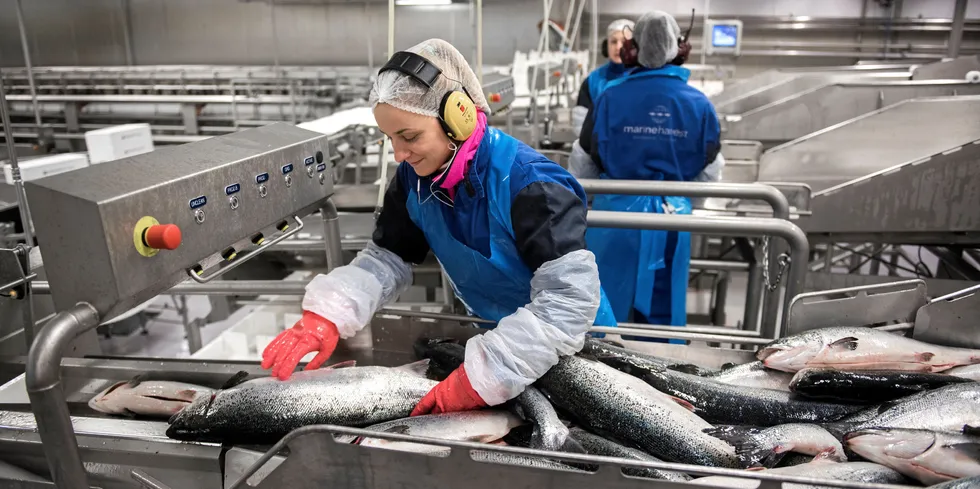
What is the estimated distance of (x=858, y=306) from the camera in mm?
1556

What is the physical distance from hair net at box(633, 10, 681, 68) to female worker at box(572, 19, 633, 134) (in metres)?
0.98

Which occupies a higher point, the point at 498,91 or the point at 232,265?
the point at 498,91

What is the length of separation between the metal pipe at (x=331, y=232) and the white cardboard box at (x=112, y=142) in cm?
255

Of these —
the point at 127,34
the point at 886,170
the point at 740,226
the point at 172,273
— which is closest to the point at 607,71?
the point at 886,170

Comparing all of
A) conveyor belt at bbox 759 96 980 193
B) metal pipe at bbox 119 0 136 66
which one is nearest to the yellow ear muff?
conveyor belt at bbox 759 96 980 193

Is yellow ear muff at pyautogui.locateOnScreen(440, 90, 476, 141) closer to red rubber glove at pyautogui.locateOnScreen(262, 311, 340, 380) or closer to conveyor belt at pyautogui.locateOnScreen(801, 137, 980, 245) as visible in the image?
red rubber glove at pyautogui.locateOnScreen(262, 311, 340, 380)

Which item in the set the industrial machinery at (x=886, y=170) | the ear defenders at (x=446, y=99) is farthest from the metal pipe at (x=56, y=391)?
the industrial machinery at (x=886, y=170)

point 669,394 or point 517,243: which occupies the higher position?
point 517,243

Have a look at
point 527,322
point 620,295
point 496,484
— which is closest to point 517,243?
point 527,322

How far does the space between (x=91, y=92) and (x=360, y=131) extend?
6.05m

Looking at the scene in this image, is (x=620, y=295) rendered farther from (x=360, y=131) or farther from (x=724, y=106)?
(x=724, y=106)

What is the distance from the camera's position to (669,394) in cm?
138

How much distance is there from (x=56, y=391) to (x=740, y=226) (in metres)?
1.64

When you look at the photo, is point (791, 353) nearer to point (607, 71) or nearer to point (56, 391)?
point (56, 391)
